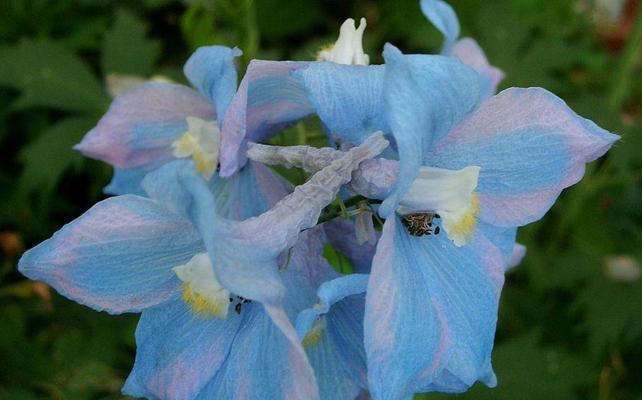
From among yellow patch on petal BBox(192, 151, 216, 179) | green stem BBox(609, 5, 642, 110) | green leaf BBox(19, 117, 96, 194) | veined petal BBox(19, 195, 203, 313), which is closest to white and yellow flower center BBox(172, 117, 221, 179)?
yellow patch on petal BBox(192, 151, 216, 179)

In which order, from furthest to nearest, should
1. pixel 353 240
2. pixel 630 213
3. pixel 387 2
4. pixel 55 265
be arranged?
pixel 387 2
pixel 630 213
pixel 353 240
pixel 55 265

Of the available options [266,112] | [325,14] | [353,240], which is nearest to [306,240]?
[353,240]

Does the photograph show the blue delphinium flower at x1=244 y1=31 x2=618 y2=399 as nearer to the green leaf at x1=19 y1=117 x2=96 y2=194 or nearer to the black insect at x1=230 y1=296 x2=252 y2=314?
the black insect at x1=230 y1=296 x2=252 y2=314

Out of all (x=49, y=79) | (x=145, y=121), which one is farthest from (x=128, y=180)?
(x=49, y=79)

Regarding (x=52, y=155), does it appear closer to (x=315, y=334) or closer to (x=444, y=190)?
(x=315, y=334)

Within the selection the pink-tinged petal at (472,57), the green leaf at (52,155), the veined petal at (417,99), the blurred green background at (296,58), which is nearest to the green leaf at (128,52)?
the blurred green background at (296,58)

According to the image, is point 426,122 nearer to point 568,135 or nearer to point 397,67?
point 397,67

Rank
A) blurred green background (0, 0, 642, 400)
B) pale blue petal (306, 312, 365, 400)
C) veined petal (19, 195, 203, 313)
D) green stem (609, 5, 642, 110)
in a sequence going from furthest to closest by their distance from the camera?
green stem (609, 5, 642, 110) < blurred green background (0, 0, 642, 400) < pale blue petal (306, 312, 365, 400) < veined petal (19, 195, 203, 313)
